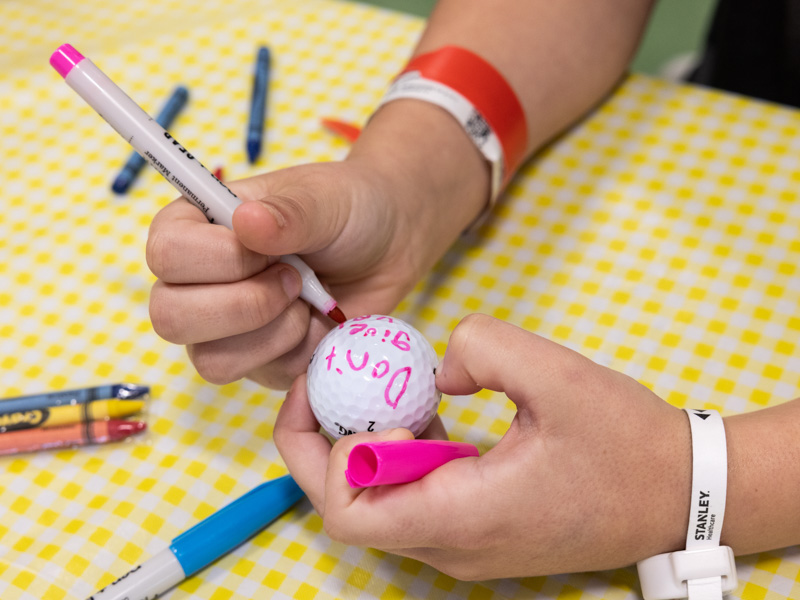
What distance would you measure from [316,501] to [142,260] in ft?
1.89

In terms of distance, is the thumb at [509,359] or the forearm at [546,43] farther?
the forearm at [546,43]

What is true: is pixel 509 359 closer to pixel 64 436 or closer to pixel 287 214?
pixel 287 214

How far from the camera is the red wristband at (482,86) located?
44.6 inches

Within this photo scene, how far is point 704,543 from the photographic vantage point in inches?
29.7

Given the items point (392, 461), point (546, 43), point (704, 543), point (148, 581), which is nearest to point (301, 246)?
point (392, 461)

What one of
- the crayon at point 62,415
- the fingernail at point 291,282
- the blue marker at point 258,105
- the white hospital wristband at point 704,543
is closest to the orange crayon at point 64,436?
the crayon at point 62,415

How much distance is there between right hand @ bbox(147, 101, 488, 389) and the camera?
806mm

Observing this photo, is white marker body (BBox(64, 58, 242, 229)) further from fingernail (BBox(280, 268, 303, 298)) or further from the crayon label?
the crayon label

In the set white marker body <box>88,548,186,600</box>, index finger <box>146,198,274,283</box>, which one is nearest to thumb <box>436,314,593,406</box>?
index finger <box>146,198,274,283</box>

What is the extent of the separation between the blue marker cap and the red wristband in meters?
0.62

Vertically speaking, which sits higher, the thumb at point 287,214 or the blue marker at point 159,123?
the thumb at point 287,214

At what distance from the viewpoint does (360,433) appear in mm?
740

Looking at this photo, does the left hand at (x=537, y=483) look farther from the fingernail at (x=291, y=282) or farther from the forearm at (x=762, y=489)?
the fingernail at (x=291, y=282)

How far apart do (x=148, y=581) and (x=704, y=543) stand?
1.99ft
